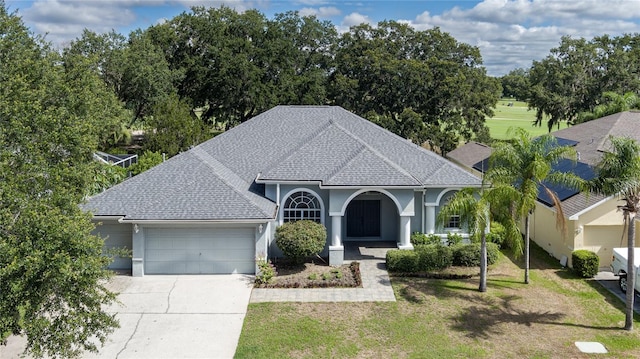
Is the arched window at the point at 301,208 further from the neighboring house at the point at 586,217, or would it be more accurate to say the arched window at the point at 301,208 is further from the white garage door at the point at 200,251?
the neighboring house at the point at 586,217

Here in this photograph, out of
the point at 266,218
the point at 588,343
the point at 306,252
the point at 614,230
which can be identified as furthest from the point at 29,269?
the point at 614,230

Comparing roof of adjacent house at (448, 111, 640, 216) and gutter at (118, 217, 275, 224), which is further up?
roof of adjacent house at (448, 111, 640, 216)

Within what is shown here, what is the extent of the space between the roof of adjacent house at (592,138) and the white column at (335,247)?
923 cm

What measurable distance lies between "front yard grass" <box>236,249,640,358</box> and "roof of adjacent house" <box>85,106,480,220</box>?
4575mm

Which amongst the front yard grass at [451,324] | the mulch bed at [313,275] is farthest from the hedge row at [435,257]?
the mulch bed at [313,275]

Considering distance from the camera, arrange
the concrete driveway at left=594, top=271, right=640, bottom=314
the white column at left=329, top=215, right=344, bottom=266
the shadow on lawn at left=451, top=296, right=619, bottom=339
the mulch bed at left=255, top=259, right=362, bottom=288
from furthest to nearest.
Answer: the white column at left=329, top=215, right=344, bottom=266 < the mulch bed at left=255, top=259, right=362, bottom=288 < the concrete driveway at left=594, top=271, right=640, bottom=314 < the shadow on lawn at left=451, top=296, right=619, bottom=339

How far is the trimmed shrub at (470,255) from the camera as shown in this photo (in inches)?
805

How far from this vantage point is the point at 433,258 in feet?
65.1

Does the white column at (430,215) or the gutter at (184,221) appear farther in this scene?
the white column at (430,215)

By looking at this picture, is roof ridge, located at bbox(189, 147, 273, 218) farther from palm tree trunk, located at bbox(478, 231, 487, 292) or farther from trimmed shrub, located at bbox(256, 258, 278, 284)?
palm tree trunk, located at bbox(478, 231, 487, 292)

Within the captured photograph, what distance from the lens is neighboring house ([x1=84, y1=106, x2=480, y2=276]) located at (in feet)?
63.9

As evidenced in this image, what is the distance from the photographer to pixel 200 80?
52.0 metres

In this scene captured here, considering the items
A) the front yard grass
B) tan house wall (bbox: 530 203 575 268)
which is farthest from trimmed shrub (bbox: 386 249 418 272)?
tan house wall (bbox: 530 203 575 268)

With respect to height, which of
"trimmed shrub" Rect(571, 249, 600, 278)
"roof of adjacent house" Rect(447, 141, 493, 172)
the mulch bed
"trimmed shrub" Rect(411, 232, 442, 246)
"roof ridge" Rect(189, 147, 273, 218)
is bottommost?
the mulch bed
